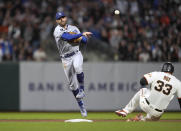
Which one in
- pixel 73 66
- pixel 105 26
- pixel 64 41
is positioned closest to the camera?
pixel 64 41

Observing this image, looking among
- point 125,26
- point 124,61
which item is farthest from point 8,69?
point 125,26

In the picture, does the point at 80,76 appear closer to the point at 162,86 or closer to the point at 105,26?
the point at 162,86

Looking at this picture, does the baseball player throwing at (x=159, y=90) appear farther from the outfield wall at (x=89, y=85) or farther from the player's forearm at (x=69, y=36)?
the outfield wall at (x=89, y=85)

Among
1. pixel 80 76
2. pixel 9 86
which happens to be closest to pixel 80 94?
pixel 80 76

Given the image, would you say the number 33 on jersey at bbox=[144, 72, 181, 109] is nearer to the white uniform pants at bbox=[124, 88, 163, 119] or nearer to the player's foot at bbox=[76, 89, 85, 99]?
the white uniform pants at bbox=[124, 88, 163, 119]

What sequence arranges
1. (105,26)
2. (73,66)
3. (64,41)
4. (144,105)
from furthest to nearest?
(105,26)
(73,66)
(64,41)
(144,105)

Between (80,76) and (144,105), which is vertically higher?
(80,76)

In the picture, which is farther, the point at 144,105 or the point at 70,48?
the point at 70,48
